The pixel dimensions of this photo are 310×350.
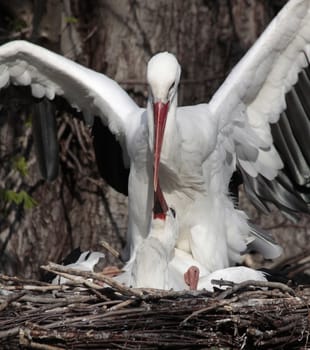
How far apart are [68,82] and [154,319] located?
2.19 m

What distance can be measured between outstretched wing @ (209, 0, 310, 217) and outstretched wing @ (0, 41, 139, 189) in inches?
21.7

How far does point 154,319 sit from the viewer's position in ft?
24.2

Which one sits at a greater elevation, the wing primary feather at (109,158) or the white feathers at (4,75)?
the white feathers at (4,75)

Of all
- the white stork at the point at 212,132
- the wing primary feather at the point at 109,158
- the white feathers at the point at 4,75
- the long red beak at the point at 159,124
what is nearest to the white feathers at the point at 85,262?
the white stork at the point at 212,132

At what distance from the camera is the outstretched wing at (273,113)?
8.73 m

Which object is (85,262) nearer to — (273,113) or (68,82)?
(68,82)

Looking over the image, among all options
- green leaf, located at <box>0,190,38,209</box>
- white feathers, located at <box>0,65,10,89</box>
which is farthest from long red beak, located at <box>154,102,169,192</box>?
green leaf, located at <box>0,190,38,209</box>

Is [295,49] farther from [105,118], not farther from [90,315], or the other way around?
[90,315]

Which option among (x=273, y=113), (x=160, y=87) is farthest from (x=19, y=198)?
(x=160, y=87)

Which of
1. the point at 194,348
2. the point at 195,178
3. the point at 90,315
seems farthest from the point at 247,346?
the point at 195,178

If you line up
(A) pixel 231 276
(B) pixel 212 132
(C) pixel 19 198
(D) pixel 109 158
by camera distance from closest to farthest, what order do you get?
(A) pixel 231 276
(B) pixel 212 132
(D) pixel 109 158
(C) pixel 19 198

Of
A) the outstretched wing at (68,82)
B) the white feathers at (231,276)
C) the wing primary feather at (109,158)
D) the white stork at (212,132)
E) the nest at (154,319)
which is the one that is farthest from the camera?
the wing primary feather at (109,158)

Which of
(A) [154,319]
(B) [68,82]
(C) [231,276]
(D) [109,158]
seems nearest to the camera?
(A) [154,319]

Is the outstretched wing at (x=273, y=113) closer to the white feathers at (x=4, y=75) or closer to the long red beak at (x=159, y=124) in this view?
the long red beak at (x=159, y=124)
